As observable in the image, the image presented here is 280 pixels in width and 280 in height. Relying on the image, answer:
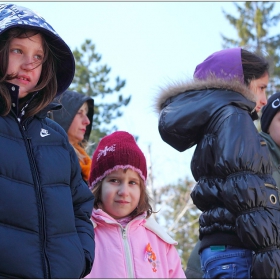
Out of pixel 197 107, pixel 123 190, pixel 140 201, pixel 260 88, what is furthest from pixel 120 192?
pixel 260 88

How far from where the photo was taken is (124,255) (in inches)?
163

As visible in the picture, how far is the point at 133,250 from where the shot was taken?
13.7 ft

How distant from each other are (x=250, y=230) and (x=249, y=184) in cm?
28

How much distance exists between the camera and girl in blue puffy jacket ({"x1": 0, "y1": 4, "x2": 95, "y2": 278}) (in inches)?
114

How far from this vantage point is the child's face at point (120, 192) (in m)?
4.42

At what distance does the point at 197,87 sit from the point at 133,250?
123cm

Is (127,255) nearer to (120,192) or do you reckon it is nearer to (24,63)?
(120,192)

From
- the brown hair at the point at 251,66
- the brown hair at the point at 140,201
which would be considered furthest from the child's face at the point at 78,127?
the brown hair at the point at 251,66

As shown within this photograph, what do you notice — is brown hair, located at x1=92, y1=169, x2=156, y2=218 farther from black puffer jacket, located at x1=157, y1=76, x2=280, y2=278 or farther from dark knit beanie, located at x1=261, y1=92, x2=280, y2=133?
dark knit beanie, located at x1=261, y1=92, x2=280, y2=133

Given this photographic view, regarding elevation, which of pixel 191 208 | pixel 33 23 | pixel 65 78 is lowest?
pixel 191 208

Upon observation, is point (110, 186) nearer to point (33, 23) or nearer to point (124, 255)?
point (124, 255)

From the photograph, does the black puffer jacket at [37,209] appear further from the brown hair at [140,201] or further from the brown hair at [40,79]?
the brown hair at [140,201]

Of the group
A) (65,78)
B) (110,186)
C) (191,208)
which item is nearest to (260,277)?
(110,186)

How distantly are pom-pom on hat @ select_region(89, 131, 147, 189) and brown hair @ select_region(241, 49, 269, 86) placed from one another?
999 millimetres
